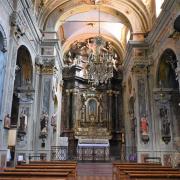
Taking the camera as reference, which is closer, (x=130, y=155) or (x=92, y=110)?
(x=130, y=155)

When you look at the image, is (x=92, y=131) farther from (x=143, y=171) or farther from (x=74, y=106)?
(x=143, y=171)

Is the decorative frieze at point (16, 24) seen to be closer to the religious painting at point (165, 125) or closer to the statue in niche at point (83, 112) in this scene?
the religious painting at point (165, 125)

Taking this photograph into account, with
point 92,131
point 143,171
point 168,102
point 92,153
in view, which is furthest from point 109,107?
point 143,171

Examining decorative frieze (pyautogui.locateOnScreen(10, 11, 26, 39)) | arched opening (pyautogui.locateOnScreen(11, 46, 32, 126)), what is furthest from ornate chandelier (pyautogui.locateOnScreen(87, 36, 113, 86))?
decorative frieze (pyautogui.locateOnScreen(10, 11, 26, 39))

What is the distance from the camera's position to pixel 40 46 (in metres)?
11.9

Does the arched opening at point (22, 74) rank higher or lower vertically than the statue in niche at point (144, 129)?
higher

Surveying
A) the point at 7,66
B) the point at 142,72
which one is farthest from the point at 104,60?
the point at 7,66

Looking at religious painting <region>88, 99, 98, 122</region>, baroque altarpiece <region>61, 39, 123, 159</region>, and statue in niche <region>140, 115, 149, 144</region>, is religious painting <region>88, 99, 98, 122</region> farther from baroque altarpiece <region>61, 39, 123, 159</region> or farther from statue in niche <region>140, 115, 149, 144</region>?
statue in niche <region>140, 115, 149, 144</region>

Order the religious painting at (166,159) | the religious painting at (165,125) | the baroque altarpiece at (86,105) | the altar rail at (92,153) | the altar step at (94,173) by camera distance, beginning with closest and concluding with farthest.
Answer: the altar step at (94,173) → the religious painting at (166,159) → the religious painting at (165,125) → the altar rail at (92,153) → the baroque altarpiece at (86,105)

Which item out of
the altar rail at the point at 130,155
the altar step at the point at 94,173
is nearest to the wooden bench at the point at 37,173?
the altar step at the point at 94,173

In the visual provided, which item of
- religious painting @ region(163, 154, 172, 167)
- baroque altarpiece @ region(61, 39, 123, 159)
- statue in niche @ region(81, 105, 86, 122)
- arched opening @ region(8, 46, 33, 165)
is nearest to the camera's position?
religious painting @ region(163, 154, 172, 167)

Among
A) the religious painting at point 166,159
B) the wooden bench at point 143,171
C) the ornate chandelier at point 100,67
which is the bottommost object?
the religious painting at point 166,159

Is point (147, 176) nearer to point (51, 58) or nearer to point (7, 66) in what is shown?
point (7, 66)

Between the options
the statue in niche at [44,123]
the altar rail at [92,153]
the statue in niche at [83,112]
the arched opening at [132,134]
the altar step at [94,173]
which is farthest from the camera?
the statue in niche at [83,112]
